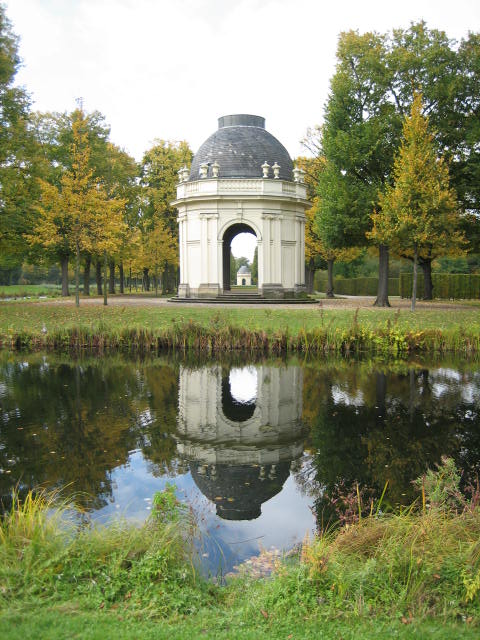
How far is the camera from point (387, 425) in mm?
8242

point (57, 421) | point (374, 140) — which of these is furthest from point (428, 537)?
point (374, 140)

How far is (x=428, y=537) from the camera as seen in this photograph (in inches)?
153

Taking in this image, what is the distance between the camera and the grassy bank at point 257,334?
50.2 feet

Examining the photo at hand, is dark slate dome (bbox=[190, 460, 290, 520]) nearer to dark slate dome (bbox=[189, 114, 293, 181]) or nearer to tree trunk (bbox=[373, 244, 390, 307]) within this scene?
tree trunk (bbox=[373, 244, 390, 307])

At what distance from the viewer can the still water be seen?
540cm

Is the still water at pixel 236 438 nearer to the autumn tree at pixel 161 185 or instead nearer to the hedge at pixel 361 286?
the autumn tree at pixel 161 185

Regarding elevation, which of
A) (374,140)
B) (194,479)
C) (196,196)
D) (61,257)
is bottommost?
(194,479)

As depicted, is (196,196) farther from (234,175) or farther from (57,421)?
(57,421)

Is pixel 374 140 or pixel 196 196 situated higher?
pixel 374 140

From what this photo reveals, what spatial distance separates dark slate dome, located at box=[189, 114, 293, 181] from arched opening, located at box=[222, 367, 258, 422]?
18643mm

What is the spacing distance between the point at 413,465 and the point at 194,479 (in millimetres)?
2773

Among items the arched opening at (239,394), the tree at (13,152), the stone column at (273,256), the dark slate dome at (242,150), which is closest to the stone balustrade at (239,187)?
the dark slate dome at (242,150)

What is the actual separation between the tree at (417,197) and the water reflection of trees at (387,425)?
406 inches

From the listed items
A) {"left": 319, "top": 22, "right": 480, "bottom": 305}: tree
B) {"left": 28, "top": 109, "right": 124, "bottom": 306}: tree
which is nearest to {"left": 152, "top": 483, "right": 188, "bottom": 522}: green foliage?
{"left": 28, "top": 109, "right": 124, "bottom": 306}: tree
